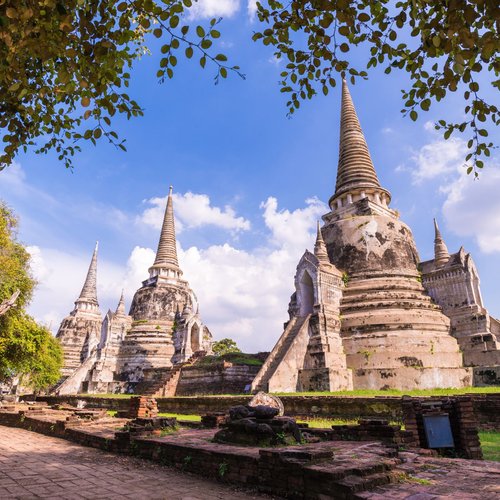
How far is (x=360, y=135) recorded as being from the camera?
27.6m

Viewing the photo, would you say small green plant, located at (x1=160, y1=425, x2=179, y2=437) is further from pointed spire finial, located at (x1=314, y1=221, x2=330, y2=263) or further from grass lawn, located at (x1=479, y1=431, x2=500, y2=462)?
pointed spire finial, located at (x1=314, y1=221, x2=330, y2=263)

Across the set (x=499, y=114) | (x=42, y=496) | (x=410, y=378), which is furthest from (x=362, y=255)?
(x=42, y=496)

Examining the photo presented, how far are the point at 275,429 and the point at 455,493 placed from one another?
3.07m

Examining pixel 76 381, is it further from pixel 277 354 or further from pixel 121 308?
pixel 277 354

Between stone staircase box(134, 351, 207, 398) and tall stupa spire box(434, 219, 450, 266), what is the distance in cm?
1467

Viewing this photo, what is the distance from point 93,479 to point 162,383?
16987 mm

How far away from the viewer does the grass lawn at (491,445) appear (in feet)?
21.4

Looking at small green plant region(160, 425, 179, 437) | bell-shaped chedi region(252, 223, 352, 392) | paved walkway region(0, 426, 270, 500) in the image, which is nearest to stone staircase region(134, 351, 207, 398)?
bell-shaped chedi region(252, 223, 352, 392)

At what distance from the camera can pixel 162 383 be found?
2150 cm

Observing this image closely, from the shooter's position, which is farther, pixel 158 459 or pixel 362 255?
pixel 362 255

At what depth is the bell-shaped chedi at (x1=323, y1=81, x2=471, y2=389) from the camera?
16.5 m

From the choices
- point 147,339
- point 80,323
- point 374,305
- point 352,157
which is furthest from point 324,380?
point 80,323

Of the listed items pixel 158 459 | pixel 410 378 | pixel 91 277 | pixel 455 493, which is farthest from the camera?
pixel 91 277

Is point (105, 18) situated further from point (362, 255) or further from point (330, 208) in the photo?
point (330, 208)
